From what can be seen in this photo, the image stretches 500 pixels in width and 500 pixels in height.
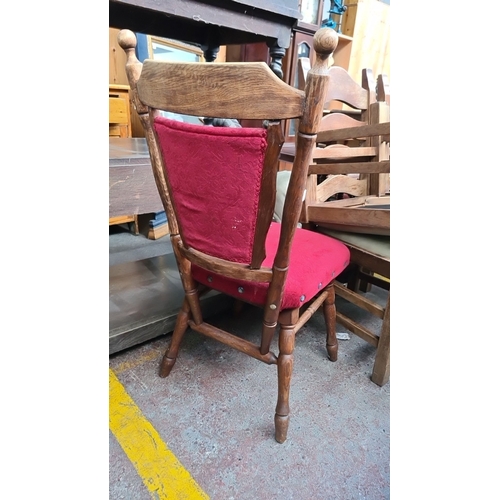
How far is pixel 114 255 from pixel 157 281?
0.69m

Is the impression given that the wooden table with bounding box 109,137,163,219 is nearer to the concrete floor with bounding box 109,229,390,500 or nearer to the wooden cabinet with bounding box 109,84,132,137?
the concrete floor with bounding box 109,229,390,500

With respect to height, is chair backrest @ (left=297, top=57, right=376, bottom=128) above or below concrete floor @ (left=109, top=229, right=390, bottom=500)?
above

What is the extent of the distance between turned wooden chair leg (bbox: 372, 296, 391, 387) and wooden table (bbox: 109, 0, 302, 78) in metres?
1.04

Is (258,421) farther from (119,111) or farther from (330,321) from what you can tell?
(119,111)

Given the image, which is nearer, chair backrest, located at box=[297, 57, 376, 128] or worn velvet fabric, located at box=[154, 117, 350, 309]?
worn velvet fabric, located at box=[154, 117, 350, 309]

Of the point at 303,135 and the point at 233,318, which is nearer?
the point at 303,135

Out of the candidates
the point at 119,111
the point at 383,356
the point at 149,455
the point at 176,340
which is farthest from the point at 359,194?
the point at 119,111

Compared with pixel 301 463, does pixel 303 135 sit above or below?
above

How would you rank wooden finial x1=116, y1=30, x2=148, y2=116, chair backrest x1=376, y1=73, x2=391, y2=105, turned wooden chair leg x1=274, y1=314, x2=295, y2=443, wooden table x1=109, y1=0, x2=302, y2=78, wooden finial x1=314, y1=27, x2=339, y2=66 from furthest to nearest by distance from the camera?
chair backrest x1=376, y1=73, x2=391, y2=105, wooden table x1=109, y1=0, x2=302, y2=78, turned wooden chair leg x1=274, y1=314, x2=295, y2=443, wooden finial x1=116, y1=30, x2=148, y2=116, wooden finial x1=314, y1=27, x2=339, y2=66

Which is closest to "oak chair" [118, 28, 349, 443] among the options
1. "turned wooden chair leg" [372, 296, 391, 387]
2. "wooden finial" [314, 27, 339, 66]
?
"wooden finial" [314, 27, 339, 66]

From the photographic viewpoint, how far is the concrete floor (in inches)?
33.5

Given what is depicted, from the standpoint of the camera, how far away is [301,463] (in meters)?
0.90

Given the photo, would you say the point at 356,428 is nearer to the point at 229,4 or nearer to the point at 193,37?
the point at 229,4
